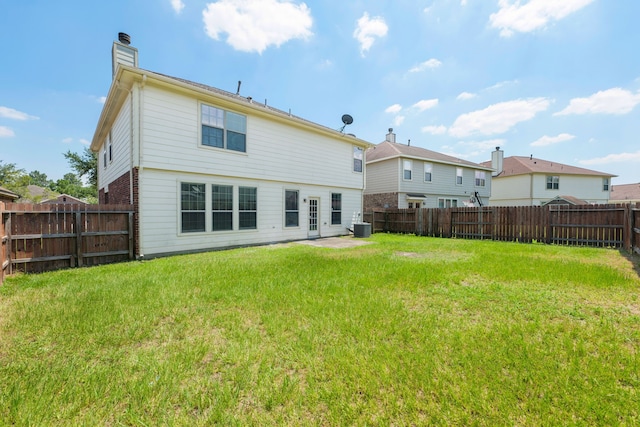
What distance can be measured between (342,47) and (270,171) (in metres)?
7.25

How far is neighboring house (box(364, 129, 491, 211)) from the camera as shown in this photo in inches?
766

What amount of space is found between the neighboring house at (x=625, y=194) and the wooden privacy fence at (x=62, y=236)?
49771 millimetres

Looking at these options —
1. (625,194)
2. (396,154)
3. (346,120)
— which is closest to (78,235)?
(346,120)

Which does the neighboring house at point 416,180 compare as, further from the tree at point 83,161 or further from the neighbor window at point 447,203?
the tree at point 83,161

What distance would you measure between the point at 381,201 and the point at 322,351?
732 inches

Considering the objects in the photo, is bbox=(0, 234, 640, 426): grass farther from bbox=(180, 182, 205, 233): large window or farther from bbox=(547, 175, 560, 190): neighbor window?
bbox=(547, 175, 560, 190): neighbor window

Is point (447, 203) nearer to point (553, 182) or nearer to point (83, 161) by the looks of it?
point (553, 182)

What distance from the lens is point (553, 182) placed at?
27141 mm

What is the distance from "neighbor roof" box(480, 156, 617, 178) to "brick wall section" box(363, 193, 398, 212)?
1725cm

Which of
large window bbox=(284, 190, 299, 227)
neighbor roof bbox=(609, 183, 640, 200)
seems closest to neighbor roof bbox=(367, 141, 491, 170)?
large window bbox=(284, 190, 299, 227)

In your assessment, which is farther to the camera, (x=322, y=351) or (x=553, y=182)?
(x=553, y=182)

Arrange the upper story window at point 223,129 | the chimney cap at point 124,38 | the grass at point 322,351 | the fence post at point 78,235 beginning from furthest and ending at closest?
the chimney cap at point 124,38, the upper story window at point 223,129, the fence post at point 78,235, the grass at point 322,351

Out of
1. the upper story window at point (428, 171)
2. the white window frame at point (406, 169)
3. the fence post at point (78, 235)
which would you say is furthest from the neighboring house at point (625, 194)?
the fence post at point (78, 235)

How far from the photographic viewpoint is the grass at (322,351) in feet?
6.33
